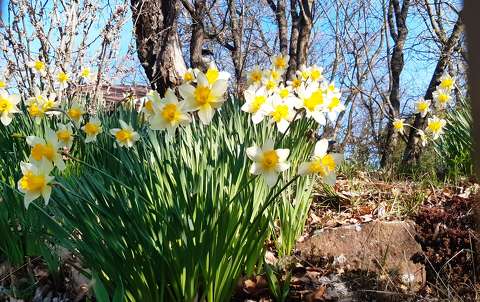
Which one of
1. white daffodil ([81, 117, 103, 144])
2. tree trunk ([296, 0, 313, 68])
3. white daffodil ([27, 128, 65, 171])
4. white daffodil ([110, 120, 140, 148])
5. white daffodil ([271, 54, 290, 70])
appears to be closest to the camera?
white daffodil ([27, 128, 65, 171])

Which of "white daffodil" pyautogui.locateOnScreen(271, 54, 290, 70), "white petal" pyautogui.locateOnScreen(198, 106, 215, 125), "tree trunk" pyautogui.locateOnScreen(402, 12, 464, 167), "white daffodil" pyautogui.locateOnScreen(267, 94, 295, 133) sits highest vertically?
"white daffodil" pyautogui.locateOnScreen(271, 54, 290, 70)

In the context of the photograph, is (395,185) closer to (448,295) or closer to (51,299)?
(448,295)

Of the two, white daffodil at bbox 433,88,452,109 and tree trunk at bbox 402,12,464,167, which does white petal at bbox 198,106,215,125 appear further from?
tree trunk at bbox 402,12,464,167

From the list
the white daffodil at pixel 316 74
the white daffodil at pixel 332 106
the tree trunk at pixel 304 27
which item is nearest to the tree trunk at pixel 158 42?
the tree trunk at pixel 304 27

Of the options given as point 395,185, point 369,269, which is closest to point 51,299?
point 369,269

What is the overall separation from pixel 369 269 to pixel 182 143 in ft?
3.64

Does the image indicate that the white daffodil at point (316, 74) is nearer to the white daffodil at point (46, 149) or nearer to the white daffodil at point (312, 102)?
the white daffodil at point (312, 102)

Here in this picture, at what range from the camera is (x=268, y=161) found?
177 cm

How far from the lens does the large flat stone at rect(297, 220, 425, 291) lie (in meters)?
Result: 2.57

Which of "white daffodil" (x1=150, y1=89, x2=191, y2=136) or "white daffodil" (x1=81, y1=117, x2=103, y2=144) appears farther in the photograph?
"white daffodil" (x1=81, y1=117, x2=103, y2=144)

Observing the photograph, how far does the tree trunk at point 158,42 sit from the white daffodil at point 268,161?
463 cm

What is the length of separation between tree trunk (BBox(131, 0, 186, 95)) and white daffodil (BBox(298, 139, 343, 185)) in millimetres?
4641

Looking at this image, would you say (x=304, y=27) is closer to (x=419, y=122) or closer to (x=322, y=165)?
(x=419, y=122)

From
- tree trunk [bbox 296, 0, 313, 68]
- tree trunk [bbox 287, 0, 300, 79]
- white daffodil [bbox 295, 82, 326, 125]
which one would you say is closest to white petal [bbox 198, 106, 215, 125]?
white daffodil [bbox 295, 82, 326, 125]
